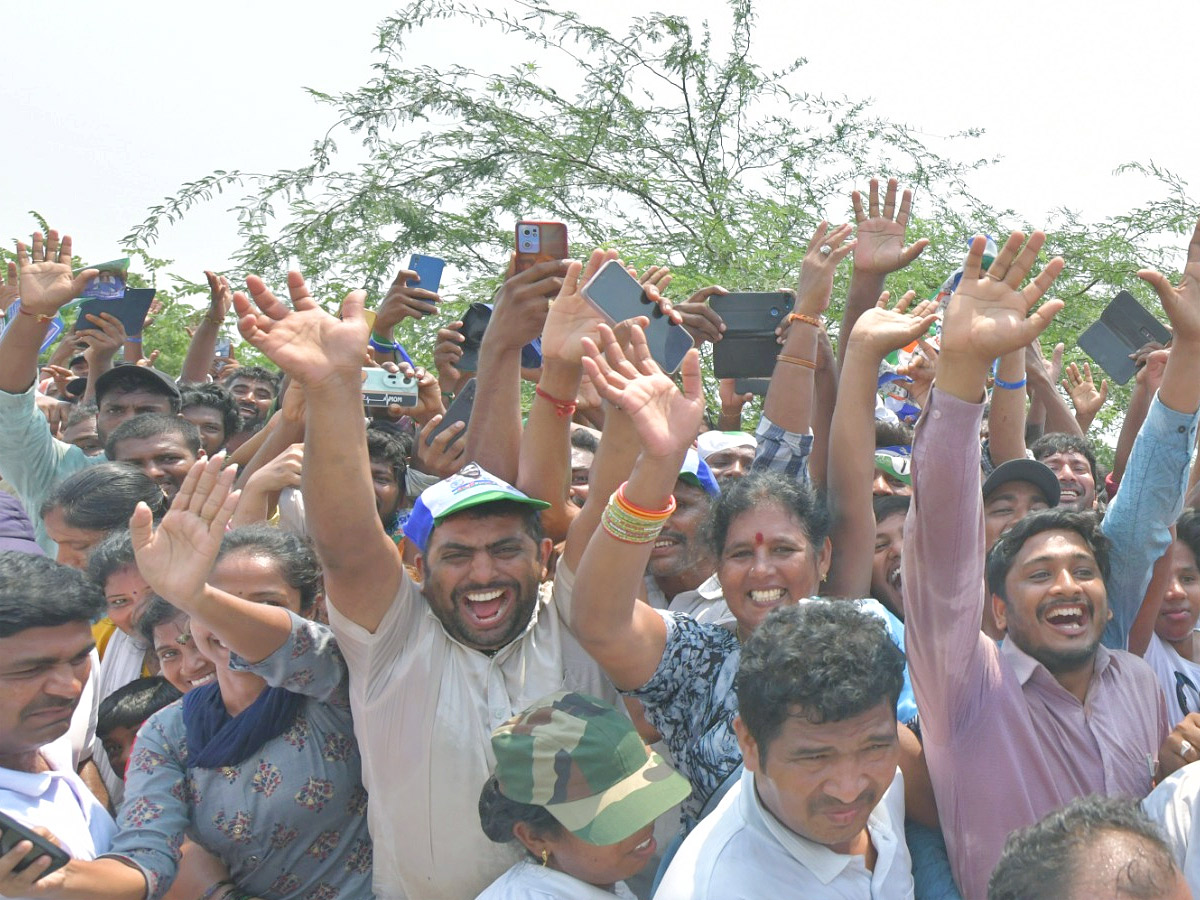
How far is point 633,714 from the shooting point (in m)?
3.32

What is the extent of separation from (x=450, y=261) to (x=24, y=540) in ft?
18.8

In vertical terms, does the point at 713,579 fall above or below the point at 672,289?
below

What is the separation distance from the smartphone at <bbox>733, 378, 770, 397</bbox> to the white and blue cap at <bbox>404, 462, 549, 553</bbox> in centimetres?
158

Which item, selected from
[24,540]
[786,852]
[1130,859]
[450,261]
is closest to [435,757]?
[786,852]

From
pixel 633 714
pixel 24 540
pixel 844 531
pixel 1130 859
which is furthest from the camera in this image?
pixel 24 540

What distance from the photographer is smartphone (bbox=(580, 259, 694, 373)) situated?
3.38 meters

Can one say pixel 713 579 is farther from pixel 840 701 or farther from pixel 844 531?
pixel 840 701

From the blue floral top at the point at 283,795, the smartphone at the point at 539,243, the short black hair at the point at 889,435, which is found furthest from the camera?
the short black hair at the point at 889,435

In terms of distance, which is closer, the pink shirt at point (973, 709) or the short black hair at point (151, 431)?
the pink shirt at point (973, 709)

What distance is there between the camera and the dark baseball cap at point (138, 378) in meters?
5.53

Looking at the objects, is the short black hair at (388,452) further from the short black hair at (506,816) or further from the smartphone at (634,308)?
the short black hair at (506,816)

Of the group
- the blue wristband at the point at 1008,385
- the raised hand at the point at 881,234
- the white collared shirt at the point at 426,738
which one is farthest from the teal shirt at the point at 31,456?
the blue wristband at the point at 1008,385

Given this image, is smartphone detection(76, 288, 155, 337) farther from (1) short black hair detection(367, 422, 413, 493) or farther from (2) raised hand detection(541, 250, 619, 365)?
(2) raised hand detection(541, 250, 619, 365)

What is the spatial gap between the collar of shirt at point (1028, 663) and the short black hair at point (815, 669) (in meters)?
0.52
